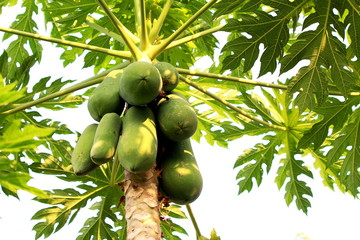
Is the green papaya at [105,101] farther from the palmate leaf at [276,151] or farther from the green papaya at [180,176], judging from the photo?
the palmate leaf at [276,151]

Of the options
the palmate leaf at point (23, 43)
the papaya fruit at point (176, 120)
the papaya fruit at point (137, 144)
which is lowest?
the papaya fruit at point (137, 144)

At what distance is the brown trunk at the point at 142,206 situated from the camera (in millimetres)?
2195

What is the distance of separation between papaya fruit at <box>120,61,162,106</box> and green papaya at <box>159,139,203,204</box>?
0.35 m

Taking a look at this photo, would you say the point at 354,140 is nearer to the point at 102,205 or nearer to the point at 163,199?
the point at 163,199

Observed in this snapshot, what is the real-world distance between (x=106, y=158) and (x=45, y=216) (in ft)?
4.42

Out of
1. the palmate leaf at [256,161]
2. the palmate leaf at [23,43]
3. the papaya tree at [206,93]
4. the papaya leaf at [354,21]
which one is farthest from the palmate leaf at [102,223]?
the papaya leaf at [354,21]

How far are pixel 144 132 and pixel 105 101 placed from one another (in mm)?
398

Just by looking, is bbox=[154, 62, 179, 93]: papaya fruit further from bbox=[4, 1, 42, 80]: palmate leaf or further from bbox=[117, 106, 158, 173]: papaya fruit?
bbox=[4, 1, 42, 80]: palmate leaf

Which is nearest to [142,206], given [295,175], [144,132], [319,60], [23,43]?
[144,132]

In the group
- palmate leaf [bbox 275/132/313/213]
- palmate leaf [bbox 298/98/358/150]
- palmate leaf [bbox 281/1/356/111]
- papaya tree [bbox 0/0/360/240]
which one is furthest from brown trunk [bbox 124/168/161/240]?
palmate leaf [bbox 275/132/313/213]

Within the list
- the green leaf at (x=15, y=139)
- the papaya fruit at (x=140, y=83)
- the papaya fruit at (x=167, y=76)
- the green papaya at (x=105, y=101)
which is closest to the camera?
the green leaf at (x=15, y=139)

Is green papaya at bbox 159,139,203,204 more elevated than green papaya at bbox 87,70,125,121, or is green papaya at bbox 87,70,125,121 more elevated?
green papaya at bbox 87,70,125,121

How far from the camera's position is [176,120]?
8.04 feet

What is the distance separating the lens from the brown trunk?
2195mm
